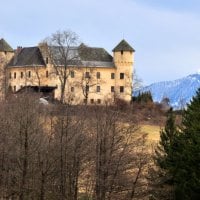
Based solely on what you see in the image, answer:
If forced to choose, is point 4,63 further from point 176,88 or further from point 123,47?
point 176,88

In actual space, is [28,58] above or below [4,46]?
below

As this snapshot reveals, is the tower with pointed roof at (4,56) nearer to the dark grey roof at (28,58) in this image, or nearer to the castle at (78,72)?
the castle at (78,72)

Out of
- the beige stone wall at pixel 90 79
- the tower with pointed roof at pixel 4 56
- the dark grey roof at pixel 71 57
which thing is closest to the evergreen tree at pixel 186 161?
the dark grey roof at pixel 71 57

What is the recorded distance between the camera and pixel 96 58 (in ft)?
327

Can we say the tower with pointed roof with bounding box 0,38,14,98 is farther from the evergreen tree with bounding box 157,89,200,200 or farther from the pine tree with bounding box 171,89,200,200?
the pine tree with bounding box 171,89,200,200

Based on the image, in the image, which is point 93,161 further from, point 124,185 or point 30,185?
point 30,185

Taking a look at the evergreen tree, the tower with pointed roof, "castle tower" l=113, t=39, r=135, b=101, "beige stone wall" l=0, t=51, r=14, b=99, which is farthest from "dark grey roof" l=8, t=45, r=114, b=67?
the evergreen tree

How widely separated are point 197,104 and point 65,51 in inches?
1984

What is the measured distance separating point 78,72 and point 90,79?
210 cm

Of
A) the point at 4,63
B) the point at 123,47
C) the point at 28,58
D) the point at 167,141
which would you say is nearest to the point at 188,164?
the point at 167,141

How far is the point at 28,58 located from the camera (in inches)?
3927

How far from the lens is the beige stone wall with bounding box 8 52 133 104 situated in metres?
96.7

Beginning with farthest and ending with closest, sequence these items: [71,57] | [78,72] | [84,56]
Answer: [84,56]
[78,72]
[71,57]

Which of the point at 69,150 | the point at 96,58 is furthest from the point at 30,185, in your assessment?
the point at 96,58
